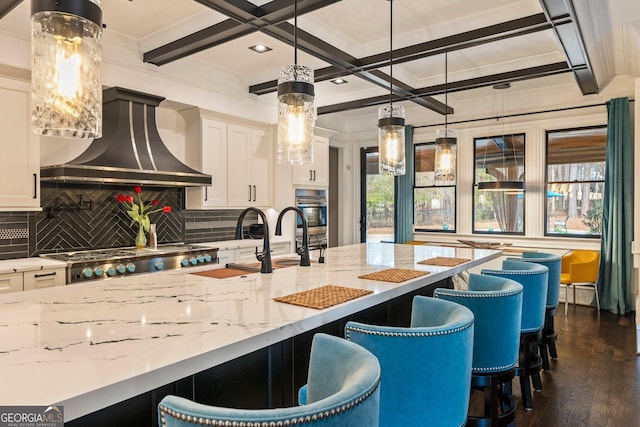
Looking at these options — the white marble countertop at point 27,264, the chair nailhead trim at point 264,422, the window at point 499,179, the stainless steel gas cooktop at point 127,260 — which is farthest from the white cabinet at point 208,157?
the chair nailhead trim at point 264,422

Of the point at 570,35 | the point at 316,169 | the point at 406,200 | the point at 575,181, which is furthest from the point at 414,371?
the point at 406,200

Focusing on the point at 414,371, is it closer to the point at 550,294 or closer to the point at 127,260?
the point at 550,294

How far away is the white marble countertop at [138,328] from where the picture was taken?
102cm

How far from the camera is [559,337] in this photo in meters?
4.37

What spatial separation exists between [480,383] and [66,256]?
3493 millimetres

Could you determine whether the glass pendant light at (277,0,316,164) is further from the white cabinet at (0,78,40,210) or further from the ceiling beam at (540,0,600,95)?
the white cabinet at (0,78,40,210)

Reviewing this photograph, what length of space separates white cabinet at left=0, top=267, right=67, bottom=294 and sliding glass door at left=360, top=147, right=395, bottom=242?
5282 millimetres

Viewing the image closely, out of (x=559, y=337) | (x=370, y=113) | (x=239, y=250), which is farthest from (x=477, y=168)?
(x=239, y=250)

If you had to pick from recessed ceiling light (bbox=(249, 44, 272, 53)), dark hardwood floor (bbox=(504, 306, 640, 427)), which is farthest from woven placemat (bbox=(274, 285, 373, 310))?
recessed ceiling light (bbox=(249, 44, 272, 53))

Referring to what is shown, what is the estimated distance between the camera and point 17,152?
3.63 m

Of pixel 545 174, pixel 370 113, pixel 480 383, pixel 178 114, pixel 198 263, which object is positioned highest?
pixel 370 113

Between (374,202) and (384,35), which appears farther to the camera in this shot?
(374,202)

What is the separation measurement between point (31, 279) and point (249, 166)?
282 centimetres

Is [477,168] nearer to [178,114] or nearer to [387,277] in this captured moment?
[178,114]
